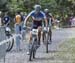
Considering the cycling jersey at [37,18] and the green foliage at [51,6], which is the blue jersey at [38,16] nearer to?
the cycling jersey at [37,18]

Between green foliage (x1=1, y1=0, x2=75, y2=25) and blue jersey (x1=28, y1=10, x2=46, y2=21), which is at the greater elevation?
blue jersey (x1=28, y1=10, x2=46, y2=21)

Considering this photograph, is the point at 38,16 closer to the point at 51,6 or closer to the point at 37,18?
the point at 37,18

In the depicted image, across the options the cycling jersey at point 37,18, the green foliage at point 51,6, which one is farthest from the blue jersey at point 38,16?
the green foliage at point 51,6

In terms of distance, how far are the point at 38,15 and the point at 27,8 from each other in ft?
126

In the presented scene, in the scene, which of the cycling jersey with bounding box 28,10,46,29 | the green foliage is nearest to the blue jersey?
the cycling jersey with bounding box 28,10,46,29

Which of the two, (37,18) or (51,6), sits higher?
(37,18)

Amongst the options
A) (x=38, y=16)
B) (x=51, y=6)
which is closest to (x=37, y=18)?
(x=38, y=16)

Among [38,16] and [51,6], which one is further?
[51,6]

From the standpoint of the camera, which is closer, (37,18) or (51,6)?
(37,18)

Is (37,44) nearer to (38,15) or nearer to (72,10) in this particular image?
(38,15)

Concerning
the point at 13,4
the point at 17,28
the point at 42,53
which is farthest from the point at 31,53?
the point at 13,4

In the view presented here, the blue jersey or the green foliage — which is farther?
the green foliage

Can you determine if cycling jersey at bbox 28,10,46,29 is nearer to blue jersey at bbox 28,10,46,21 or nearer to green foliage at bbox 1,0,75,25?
blue jersey at bbox 28,10,46,21

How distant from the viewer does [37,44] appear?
609 inches
